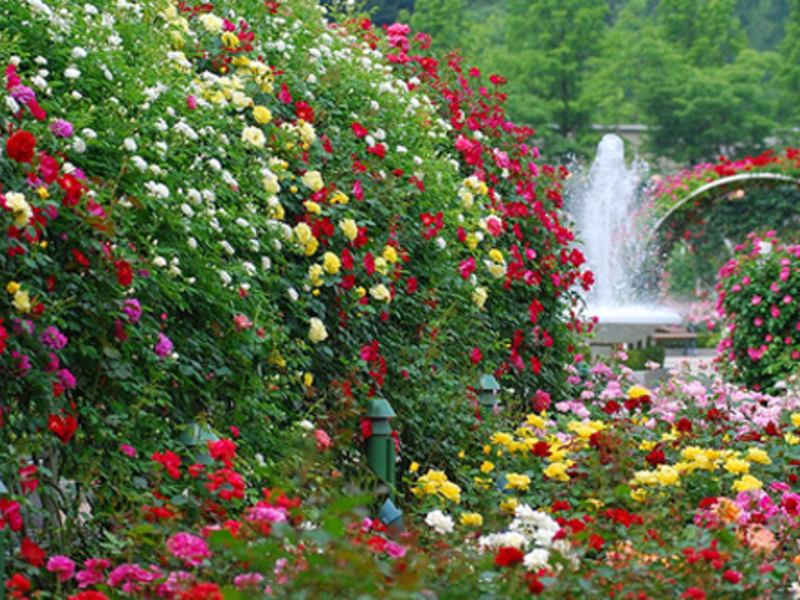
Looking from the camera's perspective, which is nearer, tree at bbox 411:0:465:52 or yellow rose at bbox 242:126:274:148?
yellow rose at bbox 242:126:274:148

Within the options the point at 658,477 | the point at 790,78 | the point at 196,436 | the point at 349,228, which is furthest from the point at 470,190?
the point at 790,78

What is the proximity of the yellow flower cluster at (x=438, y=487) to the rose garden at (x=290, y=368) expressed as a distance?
0.01 meters

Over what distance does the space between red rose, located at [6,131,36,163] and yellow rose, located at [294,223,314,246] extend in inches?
46.8

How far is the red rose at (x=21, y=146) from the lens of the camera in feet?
8.80

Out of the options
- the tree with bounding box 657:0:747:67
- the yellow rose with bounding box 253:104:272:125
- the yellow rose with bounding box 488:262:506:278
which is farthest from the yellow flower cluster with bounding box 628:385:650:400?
the tree with bounding box 657:0:747:67

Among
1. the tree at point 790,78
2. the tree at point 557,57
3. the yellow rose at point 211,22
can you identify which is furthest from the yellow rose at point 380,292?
the tree at point 790,78

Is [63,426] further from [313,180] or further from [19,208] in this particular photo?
[313,180]

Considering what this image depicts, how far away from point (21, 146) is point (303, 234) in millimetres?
1230

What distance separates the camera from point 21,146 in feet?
8.81

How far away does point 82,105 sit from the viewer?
10.5 feet

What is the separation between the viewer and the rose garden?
2.48 meters

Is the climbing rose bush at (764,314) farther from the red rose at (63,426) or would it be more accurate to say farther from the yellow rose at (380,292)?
the red rose at (63,426)

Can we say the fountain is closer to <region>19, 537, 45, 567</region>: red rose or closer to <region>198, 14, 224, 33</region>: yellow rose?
<region>198, 14, 224, 33</region>: yellow rose

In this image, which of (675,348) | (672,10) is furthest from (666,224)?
(672,10)
